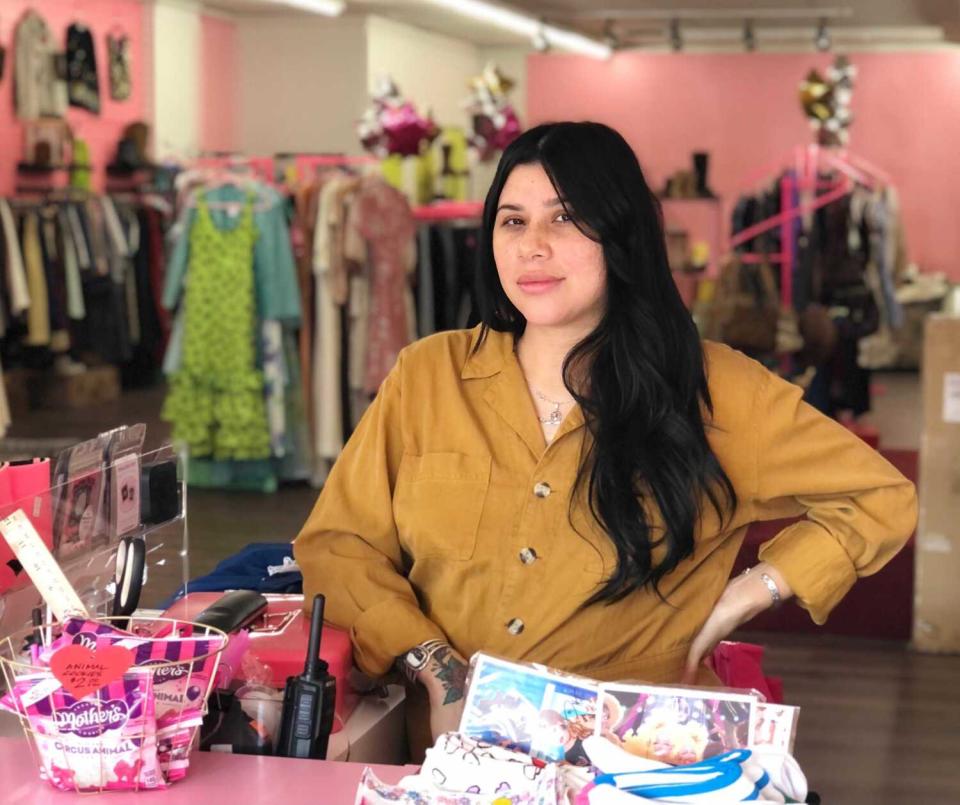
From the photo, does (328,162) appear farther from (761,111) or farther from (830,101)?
(761,111)

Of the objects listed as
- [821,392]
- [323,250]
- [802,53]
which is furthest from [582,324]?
[802,53]

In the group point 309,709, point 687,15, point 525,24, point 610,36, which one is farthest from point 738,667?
point 610,36

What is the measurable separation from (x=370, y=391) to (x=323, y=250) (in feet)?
2.44

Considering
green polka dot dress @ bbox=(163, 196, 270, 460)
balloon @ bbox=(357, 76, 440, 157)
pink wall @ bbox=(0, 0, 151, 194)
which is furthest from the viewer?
pink wall @ bbox=(0, 0, 151, 194)

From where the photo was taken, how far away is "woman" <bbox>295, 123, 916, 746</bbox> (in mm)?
2184

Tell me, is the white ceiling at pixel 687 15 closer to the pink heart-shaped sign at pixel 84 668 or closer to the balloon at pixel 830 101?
the balloon at pixel 830 101

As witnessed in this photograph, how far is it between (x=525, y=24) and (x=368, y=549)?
11.5 m

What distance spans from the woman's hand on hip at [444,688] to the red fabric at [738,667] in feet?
1.67

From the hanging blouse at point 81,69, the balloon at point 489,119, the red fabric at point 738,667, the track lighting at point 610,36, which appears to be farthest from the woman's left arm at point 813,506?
the track lighting at point 610,36

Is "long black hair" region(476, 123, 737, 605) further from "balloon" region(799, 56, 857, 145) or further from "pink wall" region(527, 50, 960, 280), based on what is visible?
"pink wall" region(527, 50, 960, 280)

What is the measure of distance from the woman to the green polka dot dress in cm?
514

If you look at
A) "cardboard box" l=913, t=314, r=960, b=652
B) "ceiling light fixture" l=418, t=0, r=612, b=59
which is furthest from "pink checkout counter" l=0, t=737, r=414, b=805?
"ceiling light fixture" l=418, t=0, r=612, b=59

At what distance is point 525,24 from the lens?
13.2 meters

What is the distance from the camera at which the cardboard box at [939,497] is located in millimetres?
5133
